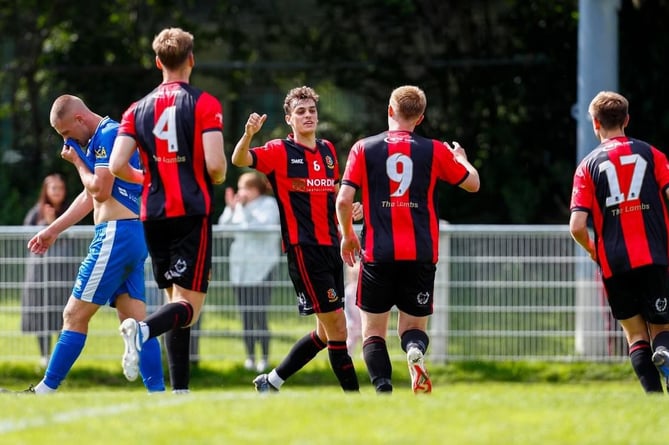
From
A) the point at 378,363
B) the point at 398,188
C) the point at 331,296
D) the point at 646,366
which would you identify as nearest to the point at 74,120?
the point at 331,296

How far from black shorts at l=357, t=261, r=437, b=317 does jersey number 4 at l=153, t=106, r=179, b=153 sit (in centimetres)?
158

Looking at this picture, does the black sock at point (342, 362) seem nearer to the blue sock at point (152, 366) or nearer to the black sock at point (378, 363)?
the black sock at point (378, 363)

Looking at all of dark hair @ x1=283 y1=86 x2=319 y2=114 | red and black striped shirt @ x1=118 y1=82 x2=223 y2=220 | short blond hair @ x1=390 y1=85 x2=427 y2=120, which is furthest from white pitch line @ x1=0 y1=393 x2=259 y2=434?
dark hair @ x1=283 y1=86 x2=319 y2=114

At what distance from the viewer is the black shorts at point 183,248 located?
7656 millimetres

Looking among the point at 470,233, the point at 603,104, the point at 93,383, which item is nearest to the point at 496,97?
the point at 470,233

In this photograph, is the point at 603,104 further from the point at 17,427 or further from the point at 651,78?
the point at 651,78

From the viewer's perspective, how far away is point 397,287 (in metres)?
8.43

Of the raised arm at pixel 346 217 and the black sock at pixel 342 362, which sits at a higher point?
the raised arm at pixel 346 217

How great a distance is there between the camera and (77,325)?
866cm

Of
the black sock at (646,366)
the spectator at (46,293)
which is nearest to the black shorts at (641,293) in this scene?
the black sock at (646,366)

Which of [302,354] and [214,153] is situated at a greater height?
[214,153]

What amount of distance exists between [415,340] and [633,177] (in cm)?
171

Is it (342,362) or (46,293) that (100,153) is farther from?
A: (46,293)

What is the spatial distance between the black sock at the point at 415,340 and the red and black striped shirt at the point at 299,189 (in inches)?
33.8
